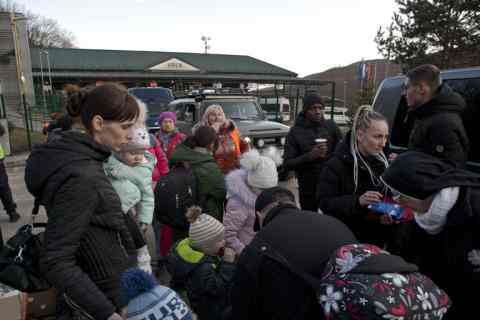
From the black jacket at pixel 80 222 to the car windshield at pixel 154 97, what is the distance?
11.4 metres

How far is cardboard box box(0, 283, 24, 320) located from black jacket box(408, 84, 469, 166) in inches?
128

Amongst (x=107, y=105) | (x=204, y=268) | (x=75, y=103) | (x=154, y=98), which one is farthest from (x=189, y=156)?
(x=154, y=98)

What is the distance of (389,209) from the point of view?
206 centimetres

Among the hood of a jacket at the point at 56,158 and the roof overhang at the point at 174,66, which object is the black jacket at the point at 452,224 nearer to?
the hood of a jacket at the point at 56,158

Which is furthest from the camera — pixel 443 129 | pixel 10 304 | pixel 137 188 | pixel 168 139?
pixel 168 139

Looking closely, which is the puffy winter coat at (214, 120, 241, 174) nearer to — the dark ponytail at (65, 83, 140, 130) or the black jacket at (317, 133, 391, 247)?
the black jacket at (317, 133, 391, 247)

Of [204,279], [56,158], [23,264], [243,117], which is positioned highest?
[56,158]

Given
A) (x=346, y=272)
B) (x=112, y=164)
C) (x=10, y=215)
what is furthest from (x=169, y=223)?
(x=10, y=215)

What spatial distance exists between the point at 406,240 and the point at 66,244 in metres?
1.71

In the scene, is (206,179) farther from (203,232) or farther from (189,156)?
(203,232)

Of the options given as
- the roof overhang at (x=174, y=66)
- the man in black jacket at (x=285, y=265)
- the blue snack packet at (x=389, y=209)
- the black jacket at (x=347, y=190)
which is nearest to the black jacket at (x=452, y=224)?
the blue snack packet at (x=389, y=209)

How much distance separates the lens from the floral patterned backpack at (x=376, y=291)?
941mm

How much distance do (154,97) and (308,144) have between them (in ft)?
33.8

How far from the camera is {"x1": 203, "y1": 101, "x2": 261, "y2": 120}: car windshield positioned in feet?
26.0
